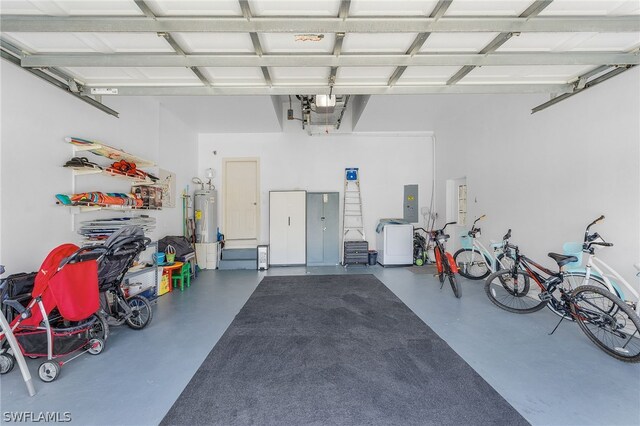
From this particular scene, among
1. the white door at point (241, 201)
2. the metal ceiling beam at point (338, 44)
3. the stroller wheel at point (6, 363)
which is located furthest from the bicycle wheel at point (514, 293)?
the stroller wheel at point (6, 363)

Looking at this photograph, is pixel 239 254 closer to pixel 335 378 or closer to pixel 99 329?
pixel 99 329

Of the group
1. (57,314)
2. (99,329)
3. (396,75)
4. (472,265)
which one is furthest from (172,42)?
(472,265)

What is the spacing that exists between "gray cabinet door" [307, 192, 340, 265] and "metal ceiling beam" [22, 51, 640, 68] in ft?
13.0

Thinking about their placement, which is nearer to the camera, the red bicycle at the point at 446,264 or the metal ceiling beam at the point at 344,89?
the metal ceiling beam at the point at 344,89

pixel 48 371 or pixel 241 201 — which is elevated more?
pixel 241 201

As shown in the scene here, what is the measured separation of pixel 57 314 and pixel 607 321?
5.02 metres

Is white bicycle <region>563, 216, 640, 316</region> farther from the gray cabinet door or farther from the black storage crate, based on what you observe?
the gray cabinet door

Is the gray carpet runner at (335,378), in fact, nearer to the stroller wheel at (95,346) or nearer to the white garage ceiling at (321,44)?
the stroller wheel at (95,346)

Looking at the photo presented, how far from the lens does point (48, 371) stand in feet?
6.46

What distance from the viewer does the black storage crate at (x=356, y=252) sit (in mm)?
6055

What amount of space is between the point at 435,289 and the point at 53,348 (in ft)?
15.6

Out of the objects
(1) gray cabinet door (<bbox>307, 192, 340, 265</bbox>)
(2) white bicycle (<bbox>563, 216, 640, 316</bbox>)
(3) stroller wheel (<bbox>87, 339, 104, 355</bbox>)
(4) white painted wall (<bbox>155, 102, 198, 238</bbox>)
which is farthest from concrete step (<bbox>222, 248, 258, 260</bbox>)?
(2) white bicycle (<bbox>563, 216, 640, 316</bbox>)

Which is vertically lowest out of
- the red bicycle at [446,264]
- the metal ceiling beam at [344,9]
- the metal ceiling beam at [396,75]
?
the red bicycle at [446,264]

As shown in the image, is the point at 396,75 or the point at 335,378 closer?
the point at 335,378
